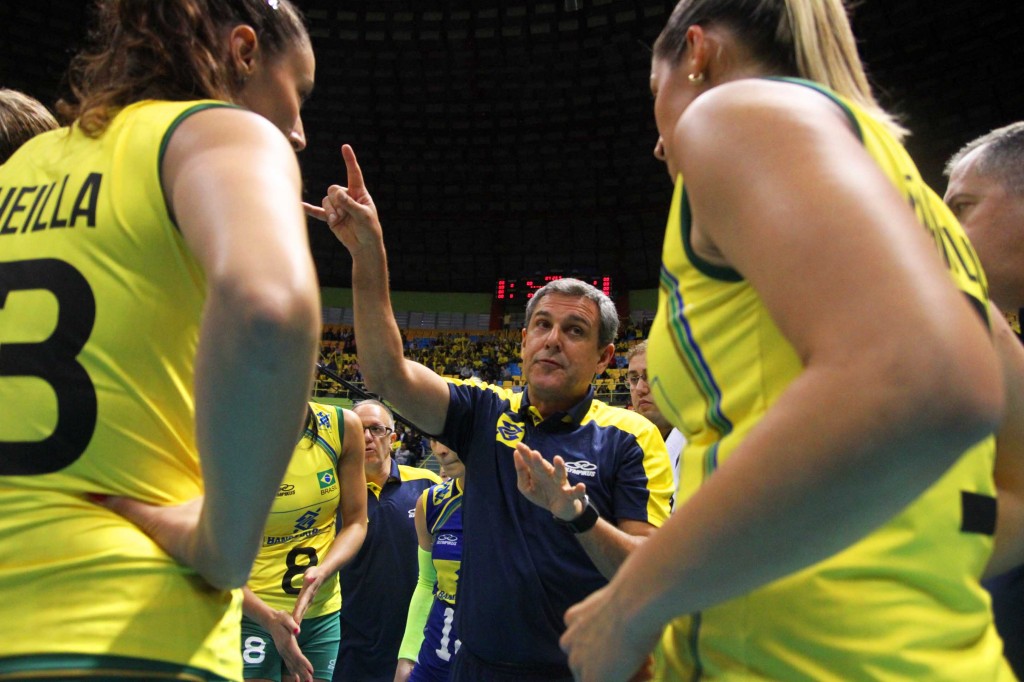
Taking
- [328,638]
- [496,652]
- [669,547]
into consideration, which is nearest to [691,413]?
[669,547]

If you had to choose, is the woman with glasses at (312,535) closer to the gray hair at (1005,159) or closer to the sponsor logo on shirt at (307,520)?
the sponsor logo on shirt at (307,520)

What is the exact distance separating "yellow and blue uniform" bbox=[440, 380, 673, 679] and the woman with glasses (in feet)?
4.00

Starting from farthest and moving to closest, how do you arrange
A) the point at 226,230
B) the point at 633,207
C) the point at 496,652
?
the point at 633,207, the point at 496,652, the point at 226,230

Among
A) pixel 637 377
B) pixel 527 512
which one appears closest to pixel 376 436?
pixel 637 377

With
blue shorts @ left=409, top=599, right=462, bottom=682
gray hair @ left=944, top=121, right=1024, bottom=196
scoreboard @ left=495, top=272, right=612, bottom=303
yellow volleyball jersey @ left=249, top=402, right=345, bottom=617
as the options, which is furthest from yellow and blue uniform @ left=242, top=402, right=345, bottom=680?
scoreboard @ left=495, top=272, right=612, bottom=303

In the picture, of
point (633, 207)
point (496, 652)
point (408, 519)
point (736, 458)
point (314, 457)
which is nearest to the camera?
point (736, 458)

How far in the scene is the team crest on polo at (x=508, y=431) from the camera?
2613mm

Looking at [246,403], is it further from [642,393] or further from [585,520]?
[642,393]

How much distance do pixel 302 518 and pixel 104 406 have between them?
3.00 m

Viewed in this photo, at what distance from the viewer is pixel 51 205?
1.06 meters

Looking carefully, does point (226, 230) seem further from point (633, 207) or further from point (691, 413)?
point (633, 207)

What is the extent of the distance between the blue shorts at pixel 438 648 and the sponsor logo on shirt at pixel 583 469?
1083mm

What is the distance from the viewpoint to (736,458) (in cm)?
71

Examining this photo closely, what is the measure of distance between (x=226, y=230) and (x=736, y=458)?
60 cm
